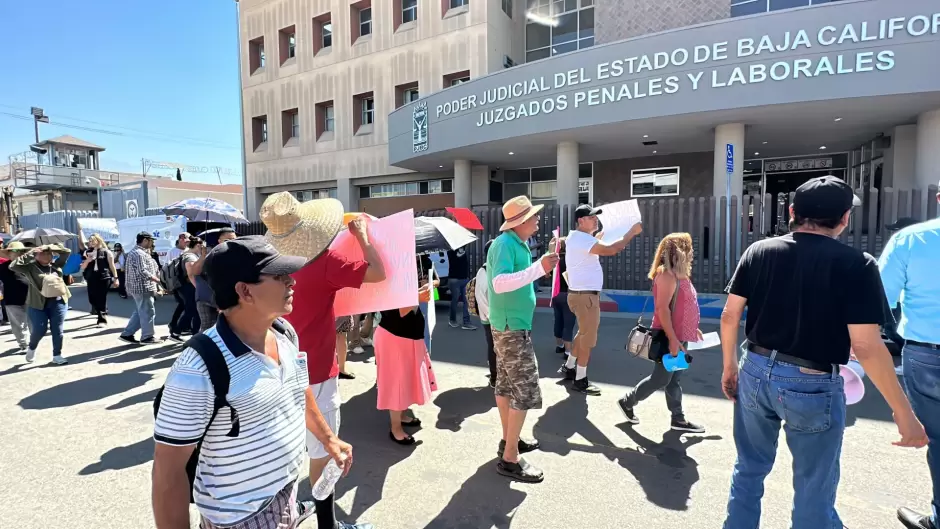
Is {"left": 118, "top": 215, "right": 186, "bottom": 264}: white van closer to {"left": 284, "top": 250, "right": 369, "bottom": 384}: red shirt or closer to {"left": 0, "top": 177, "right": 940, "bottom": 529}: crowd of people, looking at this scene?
{"left": 0, "top": 177, "right": 940, "bottom": 529}: crowd of people

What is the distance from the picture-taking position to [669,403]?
409 centimetres

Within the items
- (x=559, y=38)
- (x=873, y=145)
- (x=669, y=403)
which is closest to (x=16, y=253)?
(x=669, y=403)

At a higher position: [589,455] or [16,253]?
[16,253]

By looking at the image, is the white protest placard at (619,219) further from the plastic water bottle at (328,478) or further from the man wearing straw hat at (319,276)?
the plastic water bottle at (328,478)

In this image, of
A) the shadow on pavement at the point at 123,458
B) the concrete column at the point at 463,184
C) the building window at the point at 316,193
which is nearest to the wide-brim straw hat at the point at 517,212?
the shadow on pavement at the point at 123,458

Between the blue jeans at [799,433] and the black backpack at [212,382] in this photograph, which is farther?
the blue jeans at [799,433]

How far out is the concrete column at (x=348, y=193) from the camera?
20594 millimetres

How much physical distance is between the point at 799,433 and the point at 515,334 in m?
1.68

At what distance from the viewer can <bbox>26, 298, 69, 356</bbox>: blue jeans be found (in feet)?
21.5

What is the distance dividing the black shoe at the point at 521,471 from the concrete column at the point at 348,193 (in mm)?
18338

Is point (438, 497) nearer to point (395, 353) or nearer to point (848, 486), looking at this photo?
point (395, 353)

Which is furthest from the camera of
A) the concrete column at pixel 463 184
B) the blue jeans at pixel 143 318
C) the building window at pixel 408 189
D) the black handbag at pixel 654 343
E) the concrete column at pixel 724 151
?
the building window at pixel 408 189

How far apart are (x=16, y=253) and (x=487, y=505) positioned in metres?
7.83

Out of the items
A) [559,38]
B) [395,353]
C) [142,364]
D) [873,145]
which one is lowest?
[142,364]
